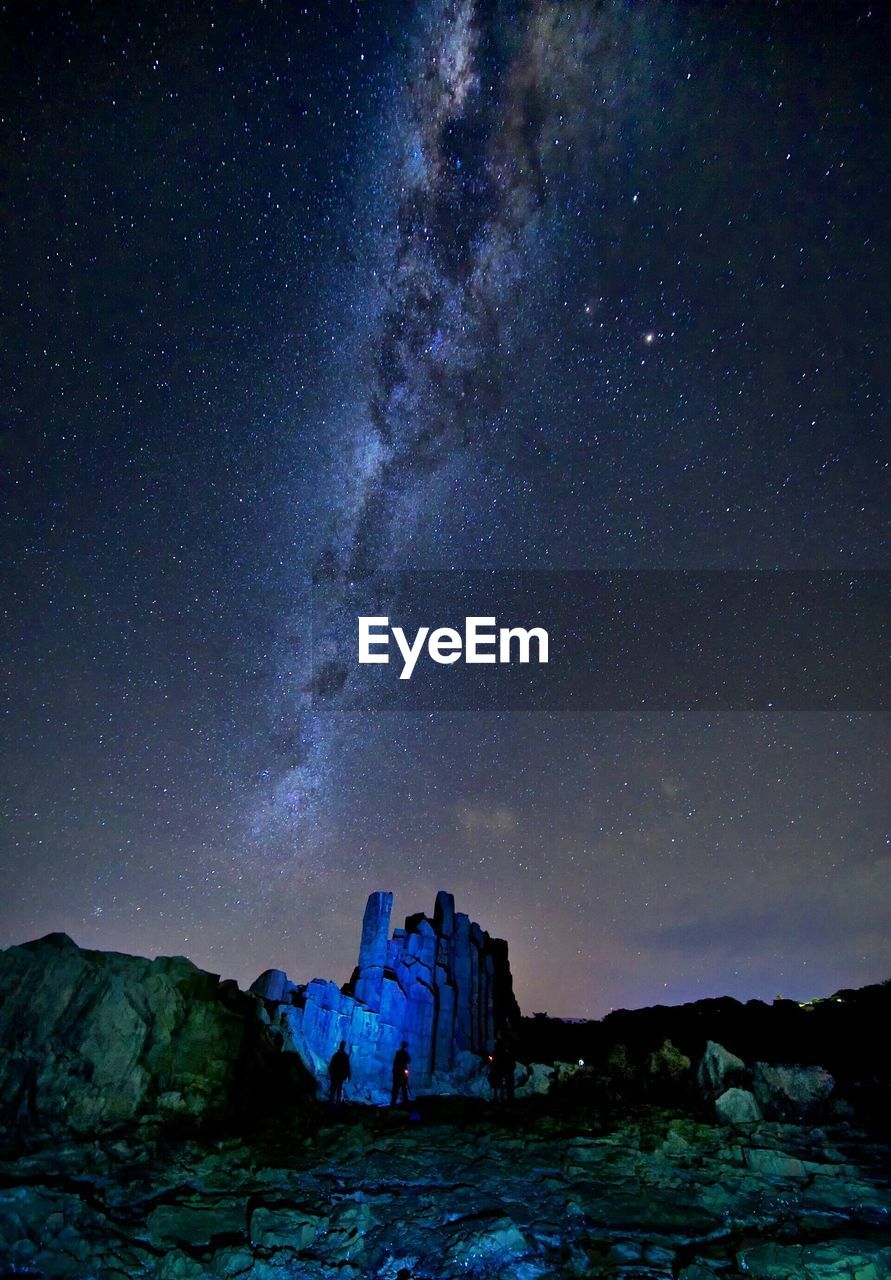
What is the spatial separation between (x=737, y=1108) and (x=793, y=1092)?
253 centimetres

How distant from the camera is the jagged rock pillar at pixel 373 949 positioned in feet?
110

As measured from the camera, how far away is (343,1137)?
13312 mm

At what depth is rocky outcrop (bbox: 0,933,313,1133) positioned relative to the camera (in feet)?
38.1

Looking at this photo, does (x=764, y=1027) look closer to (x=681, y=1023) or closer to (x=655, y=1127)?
(x=681, y=1023)

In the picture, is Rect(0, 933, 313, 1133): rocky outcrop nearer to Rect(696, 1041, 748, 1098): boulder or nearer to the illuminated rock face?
the illuminated rock face

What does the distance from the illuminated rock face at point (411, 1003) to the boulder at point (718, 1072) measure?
43.5 feet

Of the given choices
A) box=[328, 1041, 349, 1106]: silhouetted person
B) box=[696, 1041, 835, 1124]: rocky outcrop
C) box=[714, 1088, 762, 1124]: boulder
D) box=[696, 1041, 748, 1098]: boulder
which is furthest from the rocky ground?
box=[328, 1041, 349, 1106]: silhouetted person

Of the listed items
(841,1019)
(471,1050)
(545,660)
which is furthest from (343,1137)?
(841,1019)

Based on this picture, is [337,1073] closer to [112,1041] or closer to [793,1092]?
[112,1041]

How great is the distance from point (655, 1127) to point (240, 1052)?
10.8 m

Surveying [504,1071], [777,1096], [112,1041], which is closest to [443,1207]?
[112,1041]

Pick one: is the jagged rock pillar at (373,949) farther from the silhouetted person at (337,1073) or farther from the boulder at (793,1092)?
the boulder at (793,1092)

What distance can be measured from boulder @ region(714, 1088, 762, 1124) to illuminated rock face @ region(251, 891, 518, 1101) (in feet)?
42.1

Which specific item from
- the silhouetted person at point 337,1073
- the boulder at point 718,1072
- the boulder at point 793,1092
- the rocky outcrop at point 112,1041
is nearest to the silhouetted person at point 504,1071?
the silhouetted person at point 337,1073
